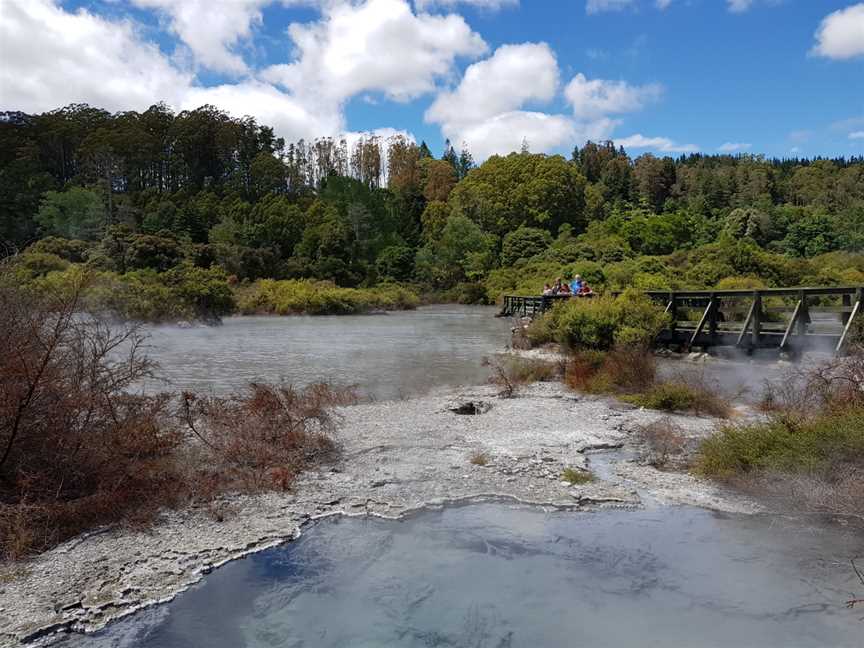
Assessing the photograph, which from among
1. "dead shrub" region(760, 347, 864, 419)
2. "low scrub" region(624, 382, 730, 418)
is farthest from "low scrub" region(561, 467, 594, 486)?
"low scrub" region(624, 382, 730, 418)

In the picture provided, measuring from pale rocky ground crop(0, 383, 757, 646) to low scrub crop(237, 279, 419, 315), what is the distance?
33.4 meters

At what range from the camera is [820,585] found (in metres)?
4.95

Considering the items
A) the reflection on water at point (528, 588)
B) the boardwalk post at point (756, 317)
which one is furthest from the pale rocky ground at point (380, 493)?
the boardwalk post at point (756, 317)

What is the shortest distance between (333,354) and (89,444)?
1422 centimetres

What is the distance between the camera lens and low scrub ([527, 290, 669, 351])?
50.8 feet

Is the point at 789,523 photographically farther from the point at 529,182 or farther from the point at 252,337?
the point at 529,182

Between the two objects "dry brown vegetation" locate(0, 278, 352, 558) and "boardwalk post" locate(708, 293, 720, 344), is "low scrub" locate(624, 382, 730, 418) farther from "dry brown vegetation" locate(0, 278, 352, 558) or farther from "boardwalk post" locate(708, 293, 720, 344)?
"boardwalk post" locate(708, 293, 720, 344)

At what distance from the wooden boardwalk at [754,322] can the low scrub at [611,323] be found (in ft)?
4.43

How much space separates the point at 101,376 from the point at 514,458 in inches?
197

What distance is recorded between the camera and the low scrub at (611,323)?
50.8 feet

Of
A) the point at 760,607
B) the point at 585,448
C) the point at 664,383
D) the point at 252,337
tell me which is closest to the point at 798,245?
the point at 252,337

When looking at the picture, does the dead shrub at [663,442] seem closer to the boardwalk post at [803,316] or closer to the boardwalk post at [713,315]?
the boardwalk post at [803,316]

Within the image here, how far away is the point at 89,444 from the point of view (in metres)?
6.61

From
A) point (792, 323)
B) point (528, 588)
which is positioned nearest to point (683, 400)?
point (792, 323)
